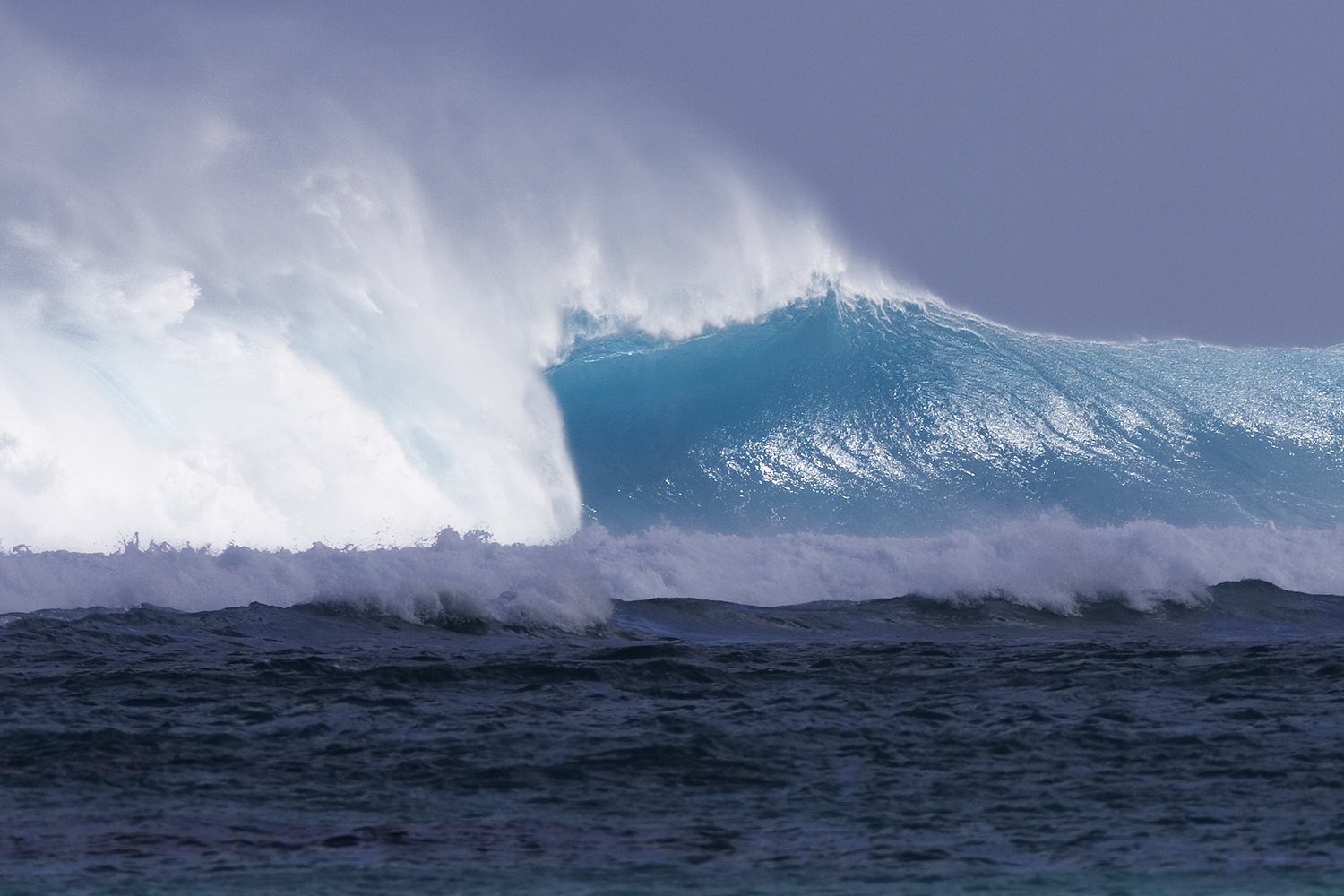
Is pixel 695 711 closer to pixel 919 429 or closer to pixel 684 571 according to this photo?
pixel 684 571

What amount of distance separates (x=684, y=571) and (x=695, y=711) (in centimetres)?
703

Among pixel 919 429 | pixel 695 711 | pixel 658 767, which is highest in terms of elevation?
pixel 919 429

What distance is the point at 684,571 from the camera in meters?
13.7

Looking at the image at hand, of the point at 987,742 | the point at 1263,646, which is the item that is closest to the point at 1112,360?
the point at 1263,646

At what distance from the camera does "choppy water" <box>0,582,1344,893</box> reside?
4203mm

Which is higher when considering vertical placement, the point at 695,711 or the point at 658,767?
Result: the point at 695,711

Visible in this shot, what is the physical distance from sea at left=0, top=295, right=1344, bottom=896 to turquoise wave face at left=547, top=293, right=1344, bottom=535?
0.39 meters

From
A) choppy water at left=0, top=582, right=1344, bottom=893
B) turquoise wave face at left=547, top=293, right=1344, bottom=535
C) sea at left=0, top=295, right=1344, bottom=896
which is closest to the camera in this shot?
choppy water at left=0, top=582, right=1344, bottom=893

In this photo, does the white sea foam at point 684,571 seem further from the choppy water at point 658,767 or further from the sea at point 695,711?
the choppy water at point 658,767

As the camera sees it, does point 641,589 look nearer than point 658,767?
No

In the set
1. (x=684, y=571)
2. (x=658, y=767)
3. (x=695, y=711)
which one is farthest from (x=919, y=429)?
(x=658, y=767)

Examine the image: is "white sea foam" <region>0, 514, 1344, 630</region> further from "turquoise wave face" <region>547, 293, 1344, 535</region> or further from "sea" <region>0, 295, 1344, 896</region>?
"turquoise wave face" <region>547, 293, 1344, 535</region>

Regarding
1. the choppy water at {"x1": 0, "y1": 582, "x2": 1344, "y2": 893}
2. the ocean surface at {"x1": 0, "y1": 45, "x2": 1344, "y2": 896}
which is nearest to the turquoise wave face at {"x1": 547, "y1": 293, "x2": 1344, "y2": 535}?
the ocean surface at {"x1": 0, "y1": 45, "x2": 1344, "y2": 896}

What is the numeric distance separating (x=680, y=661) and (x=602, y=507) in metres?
11.1
